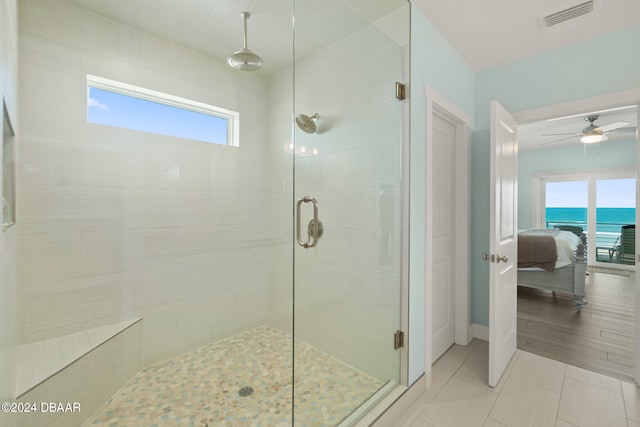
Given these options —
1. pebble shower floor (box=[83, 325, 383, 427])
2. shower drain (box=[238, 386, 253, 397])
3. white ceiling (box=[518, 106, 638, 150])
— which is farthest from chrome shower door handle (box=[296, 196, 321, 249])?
white ceiling (box=[518, 106, 638, 150])

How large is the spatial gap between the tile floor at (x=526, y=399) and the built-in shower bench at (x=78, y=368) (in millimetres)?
1670

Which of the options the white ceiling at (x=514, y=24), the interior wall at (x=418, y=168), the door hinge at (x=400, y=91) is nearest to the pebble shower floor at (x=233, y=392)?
the interior wall at (x=418, y=168)

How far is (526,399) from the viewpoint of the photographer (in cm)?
186

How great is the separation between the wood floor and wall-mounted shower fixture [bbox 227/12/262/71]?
3.24 meters

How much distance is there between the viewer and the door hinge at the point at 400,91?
6.13 feet

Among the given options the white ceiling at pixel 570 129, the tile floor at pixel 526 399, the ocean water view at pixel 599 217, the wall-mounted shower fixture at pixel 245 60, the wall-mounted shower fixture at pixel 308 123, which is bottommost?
the tile floor at pixel 526 399

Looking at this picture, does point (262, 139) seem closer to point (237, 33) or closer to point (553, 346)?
point (237, 33)

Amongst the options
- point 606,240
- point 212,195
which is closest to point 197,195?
point 212,195

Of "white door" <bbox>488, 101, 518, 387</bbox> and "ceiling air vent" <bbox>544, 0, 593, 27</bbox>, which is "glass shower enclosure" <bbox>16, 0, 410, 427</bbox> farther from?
"ceiling air vent" <bbox>544, 0, 593, 27</bbox>

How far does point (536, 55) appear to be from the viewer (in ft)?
8.07

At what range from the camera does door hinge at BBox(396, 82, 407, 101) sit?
187 centimetres

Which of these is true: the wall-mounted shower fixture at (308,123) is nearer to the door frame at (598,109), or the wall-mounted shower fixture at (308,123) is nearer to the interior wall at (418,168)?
the interior wall at (418,168)

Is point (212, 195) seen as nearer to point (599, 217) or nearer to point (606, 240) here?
point (599, 217)

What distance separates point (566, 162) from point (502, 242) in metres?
6.30
